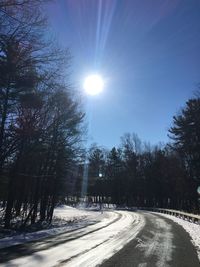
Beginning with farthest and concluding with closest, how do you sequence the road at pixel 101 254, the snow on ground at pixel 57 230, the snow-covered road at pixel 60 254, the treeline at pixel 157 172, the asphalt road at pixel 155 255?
the treeline at pixel 157 172, the snow on ground at pixel 57 230, the asphalt road at pixel 155 255, the road at pixel 101 254, the snow-covered road at pixel 60 254

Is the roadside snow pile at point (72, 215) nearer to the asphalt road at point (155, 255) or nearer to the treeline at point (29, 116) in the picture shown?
the treeline at point (29, 116)

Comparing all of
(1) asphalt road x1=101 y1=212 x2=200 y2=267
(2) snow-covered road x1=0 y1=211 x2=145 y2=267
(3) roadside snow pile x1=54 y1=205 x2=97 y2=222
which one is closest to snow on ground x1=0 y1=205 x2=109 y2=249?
(3) roadside snow pile x1=54 y1=205 x2=97 y2=222

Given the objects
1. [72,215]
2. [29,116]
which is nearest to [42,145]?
[29,116]

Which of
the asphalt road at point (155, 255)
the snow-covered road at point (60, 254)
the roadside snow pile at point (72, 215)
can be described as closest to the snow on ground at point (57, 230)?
the roadside snow pile at point (72, 215)

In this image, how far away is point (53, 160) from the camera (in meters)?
29.5

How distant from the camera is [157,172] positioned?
7456cm

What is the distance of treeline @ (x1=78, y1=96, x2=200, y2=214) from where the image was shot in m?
52.4

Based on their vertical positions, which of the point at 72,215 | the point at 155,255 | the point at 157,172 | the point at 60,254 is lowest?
the point at 60,254

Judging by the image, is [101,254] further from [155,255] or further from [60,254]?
[155,255]

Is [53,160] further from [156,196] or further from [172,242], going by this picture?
[156,196]

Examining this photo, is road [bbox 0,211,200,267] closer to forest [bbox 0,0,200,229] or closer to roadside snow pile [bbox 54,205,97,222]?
forest [bbox 0,0,200,229]

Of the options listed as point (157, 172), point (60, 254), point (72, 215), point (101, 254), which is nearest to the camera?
point (60, 254)

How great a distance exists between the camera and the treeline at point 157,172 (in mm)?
52406

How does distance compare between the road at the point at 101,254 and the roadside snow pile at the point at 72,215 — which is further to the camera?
the roadside snow pile at the point at 72,215
